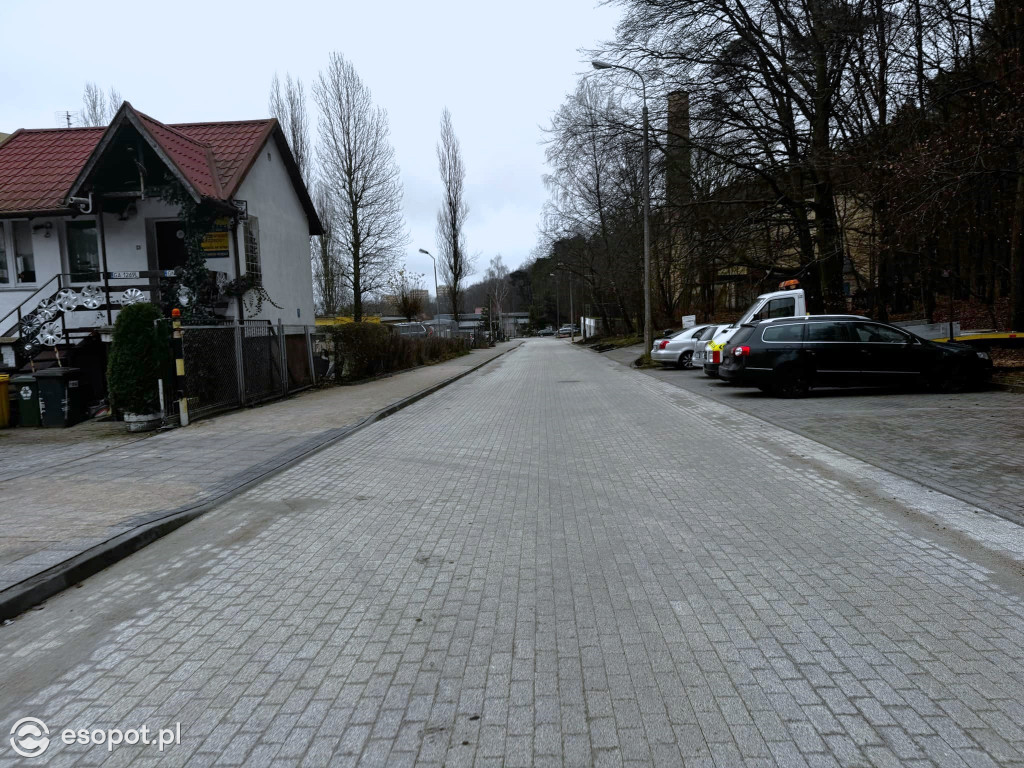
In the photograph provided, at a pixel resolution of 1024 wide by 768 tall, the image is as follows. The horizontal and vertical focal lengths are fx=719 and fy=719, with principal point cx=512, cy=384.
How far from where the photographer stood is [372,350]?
23.6 metres

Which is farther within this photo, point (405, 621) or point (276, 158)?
point (276, 158)

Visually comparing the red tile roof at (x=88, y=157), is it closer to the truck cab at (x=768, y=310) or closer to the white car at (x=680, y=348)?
the truck cab at (x=768, y=310)

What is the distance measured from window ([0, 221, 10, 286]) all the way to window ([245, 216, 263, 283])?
6.10 metres

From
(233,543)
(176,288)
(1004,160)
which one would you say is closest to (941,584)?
(233,543)

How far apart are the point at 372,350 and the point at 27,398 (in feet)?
37.1

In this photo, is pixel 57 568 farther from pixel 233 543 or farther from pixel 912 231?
pixel 912 231

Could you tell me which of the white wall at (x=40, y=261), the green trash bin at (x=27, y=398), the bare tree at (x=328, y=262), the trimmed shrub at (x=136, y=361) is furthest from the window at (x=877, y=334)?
the bare tree at (x=328, y=262)

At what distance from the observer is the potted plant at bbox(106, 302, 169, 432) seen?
1180 centimetres

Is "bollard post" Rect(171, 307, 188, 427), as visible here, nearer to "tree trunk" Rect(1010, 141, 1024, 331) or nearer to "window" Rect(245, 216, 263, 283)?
"window" Rect(245, 216, 263, 283)

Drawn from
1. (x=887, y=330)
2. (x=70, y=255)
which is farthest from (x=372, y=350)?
(x=887, y=330)

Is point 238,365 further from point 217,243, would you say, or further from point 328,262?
point 328,262

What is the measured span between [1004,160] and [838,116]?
669cm

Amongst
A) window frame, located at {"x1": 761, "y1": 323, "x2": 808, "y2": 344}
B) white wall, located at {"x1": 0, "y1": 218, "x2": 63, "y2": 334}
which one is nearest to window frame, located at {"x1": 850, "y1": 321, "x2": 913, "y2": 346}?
window frame, located at {"x1": 761, "y1": 323, "x2": 808, "y2": 344}

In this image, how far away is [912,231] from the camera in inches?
565
